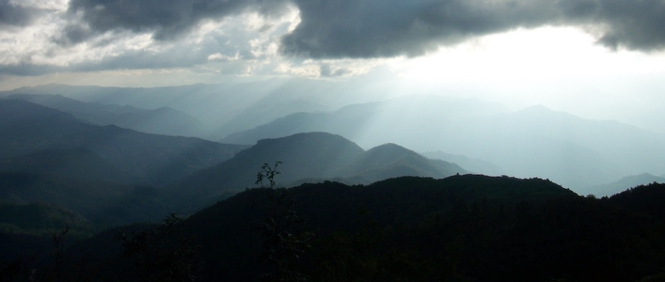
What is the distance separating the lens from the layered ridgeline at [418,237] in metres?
15.4

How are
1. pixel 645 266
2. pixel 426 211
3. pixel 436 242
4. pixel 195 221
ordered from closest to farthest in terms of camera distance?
Answer: pixel 645 266 < pixel 436 242 < pixel 426 211 < pixel 195 221

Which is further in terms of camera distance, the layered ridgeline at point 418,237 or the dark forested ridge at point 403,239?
the layered ridgeline at point 418,237

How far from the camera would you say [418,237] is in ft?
164

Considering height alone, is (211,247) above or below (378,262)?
below

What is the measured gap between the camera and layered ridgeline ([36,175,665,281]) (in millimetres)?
15422

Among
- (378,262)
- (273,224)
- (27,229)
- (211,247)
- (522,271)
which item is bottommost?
(27,229)

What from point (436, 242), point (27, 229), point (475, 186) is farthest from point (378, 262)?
point (27, 229)

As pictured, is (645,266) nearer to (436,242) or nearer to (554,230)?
(554,230)

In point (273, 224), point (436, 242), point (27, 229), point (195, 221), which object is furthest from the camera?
point (27, 229)

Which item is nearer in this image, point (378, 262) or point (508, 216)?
point (378, 262)

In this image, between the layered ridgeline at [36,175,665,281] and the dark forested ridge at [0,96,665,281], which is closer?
the dark forested ridge at [0,96,665,281]

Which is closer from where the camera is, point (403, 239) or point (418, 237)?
point (403, 239)

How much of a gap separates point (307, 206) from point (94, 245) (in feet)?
286

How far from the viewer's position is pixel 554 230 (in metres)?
42.7
